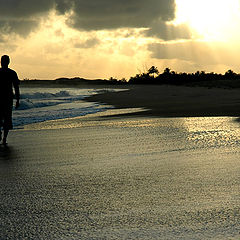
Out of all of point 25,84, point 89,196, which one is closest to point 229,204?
point 89,196

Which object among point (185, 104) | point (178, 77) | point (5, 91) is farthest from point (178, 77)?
point (5, 91)

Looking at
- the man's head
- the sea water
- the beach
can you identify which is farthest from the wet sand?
the sea water

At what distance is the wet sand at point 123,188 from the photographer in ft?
9.91

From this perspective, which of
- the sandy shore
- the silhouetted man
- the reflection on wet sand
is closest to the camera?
the reflection on wet sand

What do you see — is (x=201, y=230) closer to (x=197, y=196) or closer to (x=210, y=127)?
(x=197, y=196)

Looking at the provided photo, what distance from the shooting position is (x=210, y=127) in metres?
9.34

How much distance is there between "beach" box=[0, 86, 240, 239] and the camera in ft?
9.91

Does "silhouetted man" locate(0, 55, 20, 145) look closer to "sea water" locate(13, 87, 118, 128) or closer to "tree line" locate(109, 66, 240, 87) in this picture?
"sea water" locate(13, 87, 118, 128)

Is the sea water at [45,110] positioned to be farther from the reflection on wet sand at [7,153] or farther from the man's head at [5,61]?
the reflection on wet sand at [7,153]

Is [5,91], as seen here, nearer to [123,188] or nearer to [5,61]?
[5,61]

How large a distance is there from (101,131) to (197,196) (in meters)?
5.66

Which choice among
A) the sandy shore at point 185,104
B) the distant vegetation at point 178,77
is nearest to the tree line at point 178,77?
the distant vegetation at point 178,77

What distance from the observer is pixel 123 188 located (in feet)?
13.8

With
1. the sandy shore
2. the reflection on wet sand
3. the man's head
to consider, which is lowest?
the reflection on wet sand
